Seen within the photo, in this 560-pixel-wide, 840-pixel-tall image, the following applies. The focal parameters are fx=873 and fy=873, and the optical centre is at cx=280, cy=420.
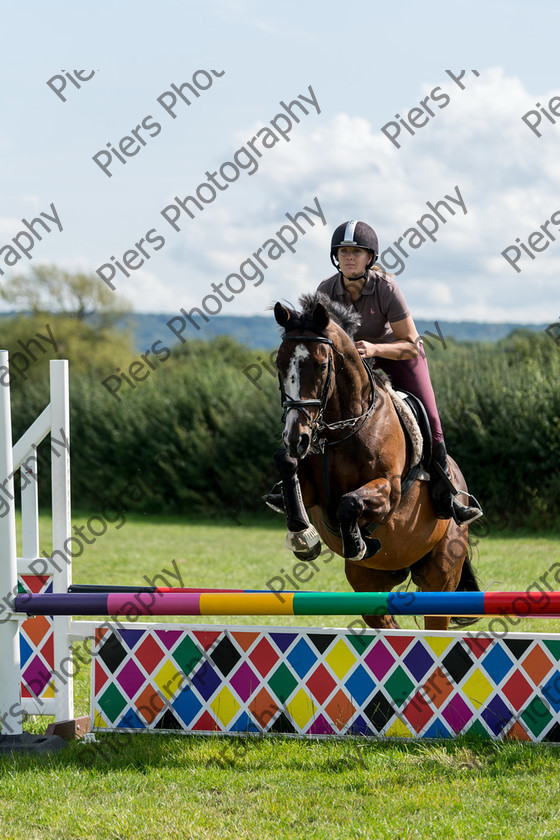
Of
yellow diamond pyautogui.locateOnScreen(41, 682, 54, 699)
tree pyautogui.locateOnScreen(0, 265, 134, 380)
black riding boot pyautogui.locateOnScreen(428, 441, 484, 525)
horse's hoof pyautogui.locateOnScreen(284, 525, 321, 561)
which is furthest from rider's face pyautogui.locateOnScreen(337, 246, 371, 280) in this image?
tree pyautogui.locateOnScreen(0, 265, 134, 380)

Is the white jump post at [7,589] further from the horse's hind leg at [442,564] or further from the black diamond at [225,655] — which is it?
the horse's hind leg at [442,564]

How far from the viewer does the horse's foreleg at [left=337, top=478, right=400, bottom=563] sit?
12.7 ft

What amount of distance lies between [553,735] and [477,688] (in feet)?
1.16

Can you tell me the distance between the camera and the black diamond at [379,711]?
3736 millimetres

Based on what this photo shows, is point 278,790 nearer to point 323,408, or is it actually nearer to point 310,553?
point 310,553

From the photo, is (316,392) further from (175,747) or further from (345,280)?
(175,747)

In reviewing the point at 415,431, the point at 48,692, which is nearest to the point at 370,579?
the point at 415,431

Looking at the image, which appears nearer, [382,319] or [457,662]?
[457,662]

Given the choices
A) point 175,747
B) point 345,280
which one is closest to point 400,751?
point 175,747

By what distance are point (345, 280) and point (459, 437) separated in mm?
11503

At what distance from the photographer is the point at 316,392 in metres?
3.84

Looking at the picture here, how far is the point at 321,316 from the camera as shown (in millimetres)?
3902

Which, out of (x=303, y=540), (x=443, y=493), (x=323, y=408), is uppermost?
(x=323, y=408)

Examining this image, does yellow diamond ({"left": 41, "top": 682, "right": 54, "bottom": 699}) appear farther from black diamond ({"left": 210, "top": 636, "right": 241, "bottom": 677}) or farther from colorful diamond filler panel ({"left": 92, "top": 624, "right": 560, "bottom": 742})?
black diamond ({"left": 210, "top": 636, "right": 241, "bottom": 677})
